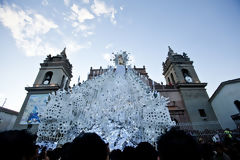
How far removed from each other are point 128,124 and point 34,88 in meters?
14.9

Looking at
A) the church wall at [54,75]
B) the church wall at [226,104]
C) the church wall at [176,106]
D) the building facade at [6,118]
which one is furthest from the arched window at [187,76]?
the building facade at [6,118]

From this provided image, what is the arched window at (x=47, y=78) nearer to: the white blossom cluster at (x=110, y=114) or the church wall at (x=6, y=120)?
the church wall at (x=6, y=120)

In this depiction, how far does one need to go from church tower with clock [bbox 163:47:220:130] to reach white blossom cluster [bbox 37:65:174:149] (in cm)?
955

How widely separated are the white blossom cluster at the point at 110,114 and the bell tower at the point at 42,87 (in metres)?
5.35

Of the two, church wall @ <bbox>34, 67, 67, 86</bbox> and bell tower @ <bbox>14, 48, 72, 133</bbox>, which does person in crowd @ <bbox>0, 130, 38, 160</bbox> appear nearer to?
bell tower @ <bbox>14, 48, 72, 133</bbox>

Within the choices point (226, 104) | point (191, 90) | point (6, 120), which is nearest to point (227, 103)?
point (226, 104)

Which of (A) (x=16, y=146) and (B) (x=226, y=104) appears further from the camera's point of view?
(B) (x=226, y=104)

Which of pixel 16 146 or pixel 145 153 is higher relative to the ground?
pixel 16 146

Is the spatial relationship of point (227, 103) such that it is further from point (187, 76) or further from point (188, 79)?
point (187, 76)

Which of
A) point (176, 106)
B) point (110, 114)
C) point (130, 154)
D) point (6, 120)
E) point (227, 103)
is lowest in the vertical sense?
point (130, 154)

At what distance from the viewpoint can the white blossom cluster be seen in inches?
267

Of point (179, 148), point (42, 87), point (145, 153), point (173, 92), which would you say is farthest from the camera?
point (173, 92)

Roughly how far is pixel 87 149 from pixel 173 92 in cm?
1699

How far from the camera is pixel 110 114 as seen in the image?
7426 millimetres
